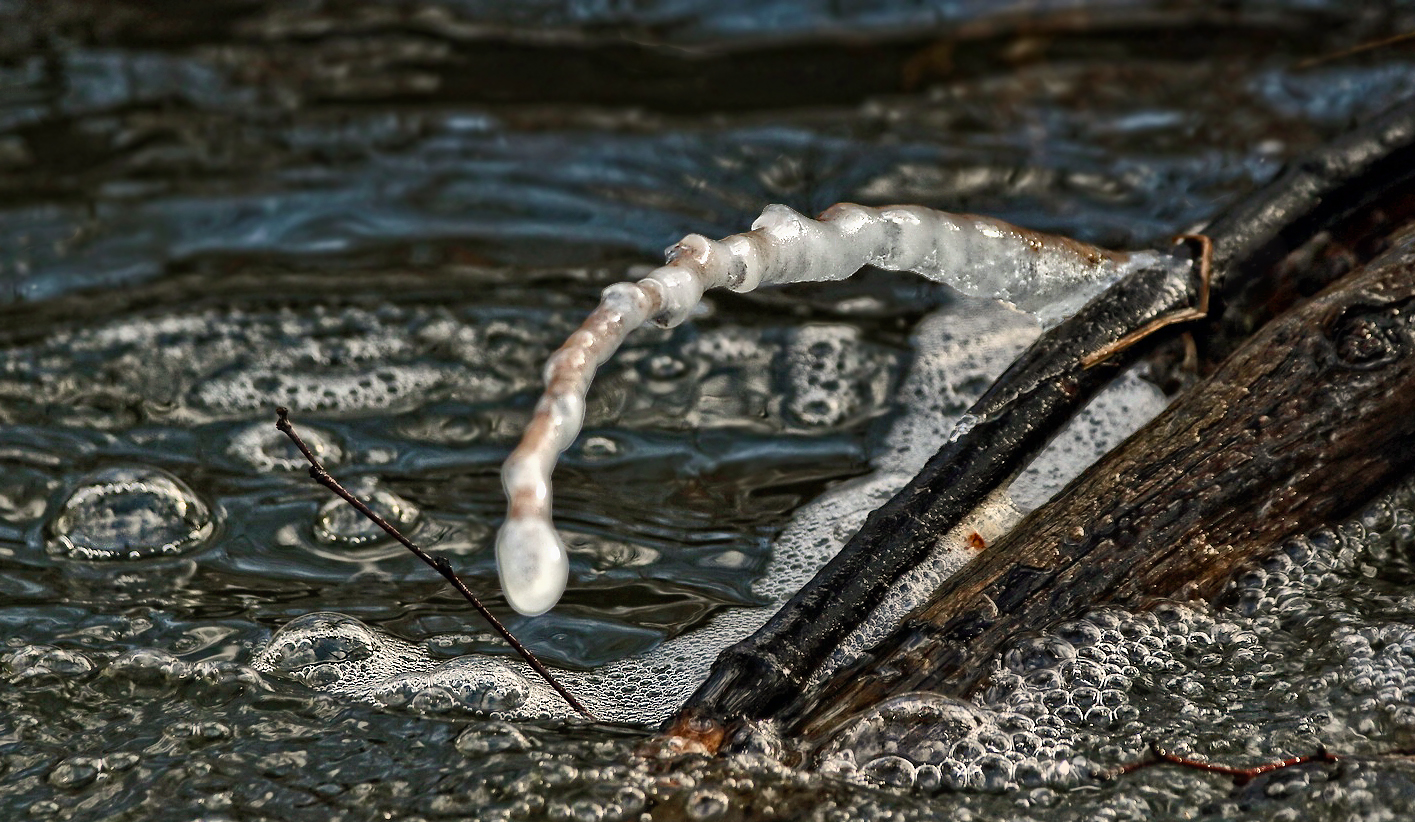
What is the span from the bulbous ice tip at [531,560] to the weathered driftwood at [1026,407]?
434 millimetres

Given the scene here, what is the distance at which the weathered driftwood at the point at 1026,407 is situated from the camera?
69.7 inches

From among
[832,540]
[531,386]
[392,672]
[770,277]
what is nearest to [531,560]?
[770,277]

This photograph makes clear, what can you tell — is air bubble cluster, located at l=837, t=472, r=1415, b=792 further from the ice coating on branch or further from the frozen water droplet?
the frozen water droplet

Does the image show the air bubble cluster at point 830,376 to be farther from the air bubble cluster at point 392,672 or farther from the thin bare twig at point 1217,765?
the thin bare twig at point 1217,765

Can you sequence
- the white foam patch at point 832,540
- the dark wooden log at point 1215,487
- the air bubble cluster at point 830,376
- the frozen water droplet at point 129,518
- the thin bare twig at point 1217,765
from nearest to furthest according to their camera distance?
1. the thin bare twig at point 1217,765
2. the dark wooden log at point 1215,487
3. the white foam patch at point 832,540
4. the frozen water droplet at point 129,518
5. the air bubble cluster at point 830,376

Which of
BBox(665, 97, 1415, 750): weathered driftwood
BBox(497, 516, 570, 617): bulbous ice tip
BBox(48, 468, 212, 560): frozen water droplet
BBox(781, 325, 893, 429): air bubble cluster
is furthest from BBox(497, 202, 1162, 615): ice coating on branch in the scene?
BBox(48, 468, 212, 560): frozen water droplet

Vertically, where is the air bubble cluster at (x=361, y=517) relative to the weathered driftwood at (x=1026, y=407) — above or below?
below

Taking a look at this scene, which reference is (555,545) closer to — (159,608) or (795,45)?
(159,608)

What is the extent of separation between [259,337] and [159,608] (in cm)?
104

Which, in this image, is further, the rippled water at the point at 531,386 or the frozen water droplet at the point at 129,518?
the frozen water droplet at the point at 129,518

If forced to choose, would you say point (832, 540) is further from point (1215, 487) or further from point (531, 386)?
point (531, 386)

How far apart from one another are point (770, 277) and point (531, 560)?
643 mm

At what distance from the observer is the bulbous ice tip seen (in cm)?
138

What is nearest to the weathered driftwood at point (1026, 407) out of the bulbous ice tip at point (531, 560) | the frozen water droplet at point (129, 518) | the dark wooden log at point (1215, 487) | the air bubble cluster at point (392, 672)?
the dark wooden log at point (1215, 487)
